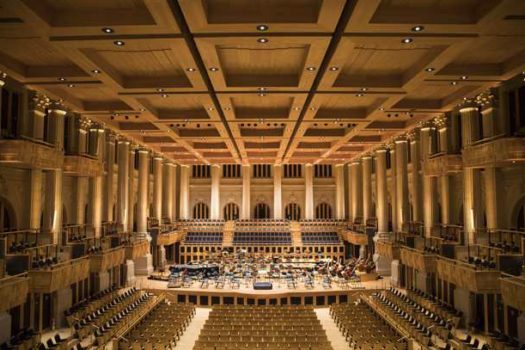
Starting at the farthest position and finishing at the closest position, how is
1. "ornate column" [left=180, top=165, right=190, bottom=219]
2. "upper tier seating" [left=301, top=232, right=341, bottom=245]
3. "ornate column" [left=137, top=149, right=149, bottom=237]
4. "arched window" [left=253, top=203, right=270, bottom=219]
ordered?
"arched window" [left=253, top=203, right=270, bottom=219]
"ornate column" [left=180, top=165, right=190, bottom=219]
"upper tier seating" [left=301, top=232, right=341, bottom=245]
"ornate column" [left=137, top=149, right=149, bottom=237]

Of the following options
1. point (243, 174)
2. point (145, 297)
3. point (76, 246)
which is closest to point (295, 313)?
point (145, 297)

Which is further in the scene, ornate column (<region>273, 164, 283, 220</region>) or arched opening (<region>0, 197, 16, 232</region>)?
ornate column (<region>273, 164, 283, 220</region>)

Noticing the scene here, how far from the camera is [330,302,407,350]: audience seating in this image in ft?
42.9

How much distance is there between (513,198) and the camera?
15211 millimetres

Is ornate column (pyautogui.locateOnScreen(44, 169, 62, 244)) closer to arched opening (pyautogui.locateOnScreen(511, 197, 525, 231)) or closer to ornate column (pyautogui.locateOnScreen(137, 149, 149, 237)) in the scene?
ornate column (pyautogui.locateOnScreen(137, 149, 149, 237))

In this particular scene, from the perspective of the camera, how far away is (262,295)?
20969 millimetres

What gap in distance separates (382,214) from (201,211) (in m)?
21.1

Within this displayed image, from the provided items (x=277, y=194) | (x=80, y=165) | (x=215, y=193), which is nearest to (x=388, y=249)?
(x=80, y=165)

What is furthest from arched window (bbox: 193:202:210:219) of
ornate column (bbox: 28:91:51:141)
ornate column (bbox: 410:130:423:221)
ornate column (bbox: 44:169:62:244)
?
ornate column (bbox: 28:91:51:141)

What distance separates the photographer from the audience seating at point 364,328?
13070 millimetres

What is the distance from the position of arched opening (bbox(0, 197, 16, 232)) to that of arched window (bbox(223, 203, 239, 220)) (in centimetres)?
2556

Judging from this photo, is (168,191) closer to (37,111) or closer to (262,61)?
(37,111)

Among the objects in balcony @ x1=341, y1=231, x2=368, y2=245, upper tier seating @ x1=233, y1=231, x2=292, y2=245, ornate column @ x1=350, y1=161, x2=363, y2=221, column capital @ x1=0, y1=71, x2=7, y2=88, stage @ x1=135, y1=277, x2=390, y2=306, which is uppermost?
column capital @ x1=0, y1=71, x2=7, y2=88

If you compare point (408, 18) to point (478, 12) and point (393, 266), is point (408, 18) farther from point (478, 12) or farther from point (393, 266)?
point (393, 266)
